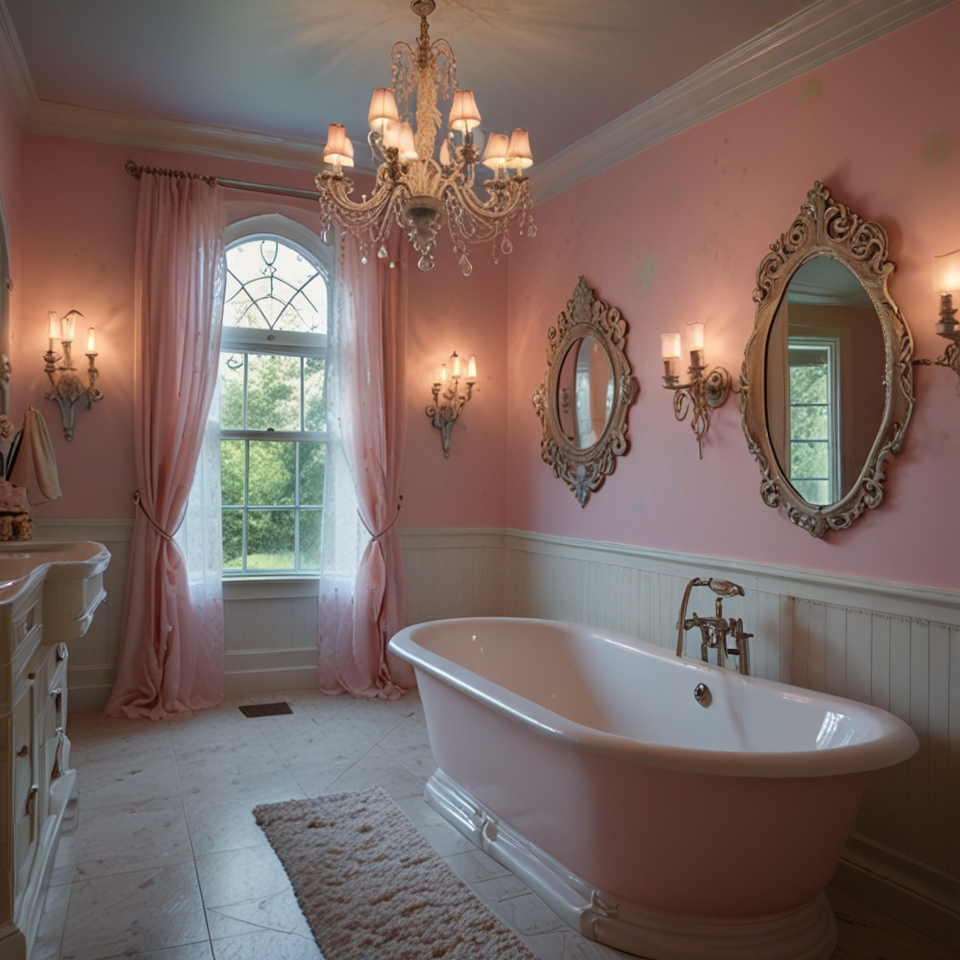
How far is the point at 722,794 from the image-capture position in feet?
6.58

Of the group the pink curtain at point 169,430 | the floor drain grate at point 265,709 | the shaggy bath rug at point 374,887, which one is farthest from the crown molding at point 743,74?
the floor drain grate at point 265,709

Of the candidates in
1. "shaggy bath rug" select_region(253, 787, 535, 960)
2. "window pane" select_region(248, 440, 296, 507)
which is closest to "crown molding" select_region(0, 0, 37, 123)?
"window pane" select_region(248, 440, 296, 507)

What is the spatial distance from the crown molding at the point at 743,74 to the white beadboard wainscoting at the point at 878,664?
175cm

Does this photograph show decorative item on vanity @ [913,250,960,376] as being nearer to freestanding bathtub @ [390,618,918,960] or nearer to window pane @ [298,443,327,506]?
freestanding bathtub @ [390,618,918,960]

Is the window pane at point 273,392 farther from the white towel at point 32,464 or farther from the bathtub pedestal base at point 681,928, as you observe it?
the bathtub pedestal base at point 681,928

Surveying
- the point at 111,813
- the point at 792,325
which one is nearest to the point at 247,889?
the point at 111,813

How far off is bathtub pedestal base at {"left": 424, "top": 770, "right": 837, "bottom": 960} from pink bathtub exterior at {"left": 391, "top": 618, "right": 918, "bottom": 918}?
1.0 inches

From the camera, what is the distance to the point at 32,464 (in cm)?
337

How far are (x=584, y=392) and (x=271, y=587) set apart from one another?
1.94 m

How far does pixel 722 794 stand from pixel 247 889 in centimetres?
140

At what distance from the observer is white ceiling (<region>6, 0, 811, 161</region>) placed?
296cm

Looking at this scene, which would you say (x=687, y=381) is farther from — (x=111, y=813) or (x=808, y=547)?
(x=111, y=813)

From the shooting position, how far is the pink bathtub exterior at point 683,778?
2.00 metres

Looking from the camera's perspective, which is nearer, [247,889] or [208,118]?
[247,889]
